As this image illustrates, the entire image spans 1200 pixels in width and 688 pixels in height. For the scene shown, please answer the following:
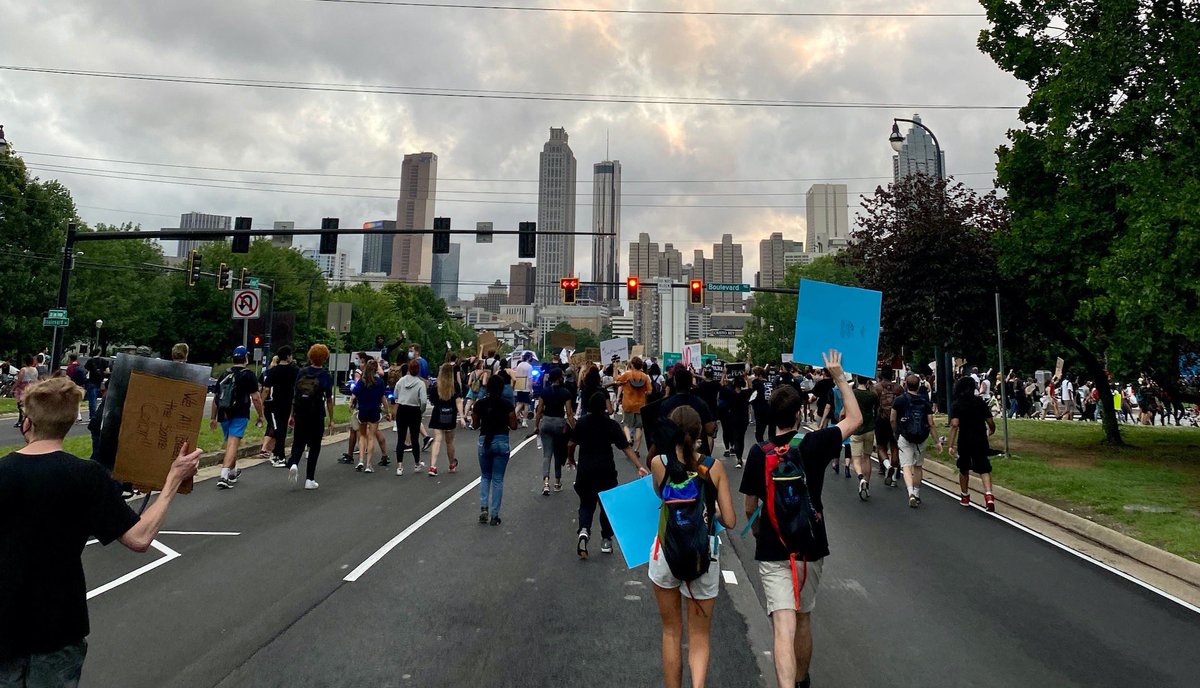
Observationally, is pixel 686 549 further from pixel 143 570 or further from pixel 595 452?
pixel 143 570

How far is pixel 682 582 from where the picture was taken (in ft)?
12.1

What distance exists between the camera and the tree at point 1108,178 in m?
11.3

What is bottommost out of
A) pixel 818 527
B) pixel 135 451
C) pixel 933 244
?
pixel 818 527

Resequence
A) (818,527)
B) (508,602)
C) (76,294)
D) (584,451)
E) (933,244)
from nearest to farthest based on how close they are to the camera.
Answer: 1. (818,527)
2. (508,602)
3. (584,451)
4. (933,244)
5. (76,294)

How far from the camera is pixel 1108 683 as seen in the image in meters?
4.20

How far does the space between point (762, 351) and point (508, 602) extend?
81.3m

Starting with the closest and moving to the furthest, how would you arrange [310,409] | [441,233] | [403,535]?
[403,535], [310,409], [441,233]

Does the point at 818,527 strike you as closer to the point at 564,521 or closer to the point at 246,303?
the point at 564,521

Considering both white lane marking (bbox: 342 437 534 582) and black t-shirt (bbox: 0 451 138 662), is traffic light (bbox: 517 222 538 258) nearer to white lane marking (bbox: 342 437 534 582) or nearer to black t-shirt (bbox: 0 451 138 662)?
white lane marking (bbox: 342 437 534 582)

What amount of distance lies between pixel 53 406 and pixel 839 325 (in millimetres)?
4336

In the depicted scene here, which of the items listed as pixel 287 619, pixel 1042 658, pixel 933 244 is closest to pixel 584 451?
pixel 287 619

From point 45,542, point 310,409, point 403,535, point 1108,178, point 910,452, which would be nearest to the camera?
point 45,542

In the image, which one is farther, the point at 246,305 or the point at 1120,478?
the point at 246,305

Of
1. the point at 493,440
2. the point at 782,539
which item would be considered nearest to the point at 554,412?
the point at 493,440
